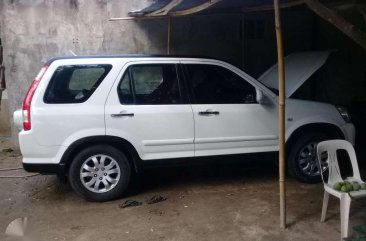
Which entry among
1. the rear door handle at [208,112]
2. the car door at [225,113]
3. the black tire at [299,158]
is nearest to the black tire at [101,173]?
the car door at [225,113]

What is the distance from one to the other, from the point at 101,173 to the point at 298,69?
2.97 meters

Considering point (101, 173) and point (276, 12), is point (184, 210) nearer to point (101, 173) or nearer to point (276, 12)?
point (101, 173)

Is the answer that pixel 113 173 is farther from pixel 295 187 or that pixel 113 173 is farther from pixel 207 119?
pixel 295 187

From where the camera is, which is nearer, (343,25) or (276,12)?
(343,25)

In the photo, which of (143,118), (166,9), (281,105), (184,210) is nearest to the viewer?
(281,105)

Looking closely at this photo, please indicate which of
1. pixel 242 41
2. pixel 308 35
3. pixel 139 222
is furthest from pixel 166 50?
pixel 139 222

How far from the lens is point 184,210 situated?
4609mm

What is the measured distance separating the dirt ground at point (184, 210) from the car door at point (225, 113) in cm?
64

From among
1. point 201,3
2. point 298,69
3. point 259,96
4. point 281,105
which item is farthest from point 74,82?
point 298,69

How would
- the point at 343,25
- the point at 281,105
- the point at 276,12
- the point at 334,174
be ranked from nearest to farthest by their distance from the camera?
the point at 343,25 → the point at 276,12 → the point at 281,105 → the point at 334,174

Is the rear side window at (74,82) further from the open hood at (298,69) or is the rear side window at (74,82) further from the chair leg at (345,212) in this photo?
the chair leg at (345,212)

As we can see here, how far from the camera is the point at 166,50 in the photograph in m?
7.44

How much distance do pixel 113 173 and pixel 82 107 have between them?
0.88 metres

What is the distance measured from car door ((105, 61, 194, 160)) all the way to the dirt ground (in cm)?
67
